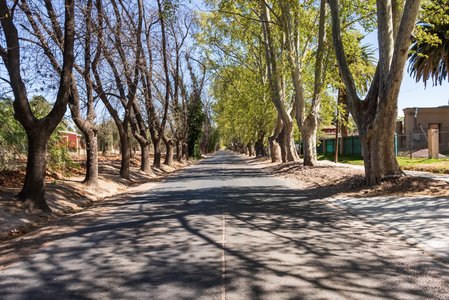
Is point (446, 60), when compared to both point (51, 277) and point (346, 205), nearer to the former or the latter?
point (346, 205)

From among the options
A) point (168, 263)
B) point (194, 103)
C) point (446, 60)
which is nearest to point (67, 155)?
point (168, 263)

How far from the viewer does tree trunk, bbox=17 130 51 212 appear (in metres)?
12.0

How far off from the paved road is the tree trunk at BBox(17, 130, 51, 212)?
1.46 m

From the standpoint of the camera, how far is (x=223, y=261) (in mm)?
6855

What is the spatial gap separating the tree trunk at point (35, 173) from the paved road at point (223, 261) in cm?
146

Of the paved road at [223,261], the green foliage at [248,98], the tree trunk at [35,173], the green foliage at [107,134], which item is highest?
the green foliage at [248,98]

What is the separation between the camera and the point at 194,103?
183 feet

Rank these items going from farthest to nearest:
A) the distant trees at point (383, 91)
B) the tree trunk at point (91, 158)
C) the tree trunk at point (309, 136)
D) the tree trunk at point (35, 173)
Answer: the tree trunk at point (309, 136)
the tree trunk at point (91, 158)
the distant trees at point (383, 91)
the tree trunk at point (35, 173)

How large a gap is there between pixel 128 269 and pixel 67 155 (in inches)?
638

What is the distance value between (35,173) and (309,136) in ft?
60.9

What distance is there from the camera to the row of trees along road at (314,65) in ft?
48.6

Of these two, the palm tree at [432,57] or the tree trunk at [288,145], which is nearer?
the palm tree at [432,57]

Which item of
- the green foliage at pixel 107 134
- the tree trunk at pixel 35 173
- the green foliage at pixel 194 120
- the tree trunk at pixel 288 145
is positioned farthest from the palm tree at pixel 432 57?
the green foliage at pixel 107 134

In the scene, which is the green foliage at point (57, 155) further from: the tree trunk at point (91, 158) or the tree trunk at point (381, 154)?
the tree trunk at point (381, 154)
